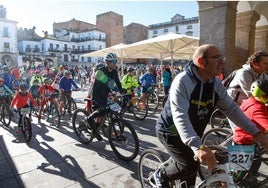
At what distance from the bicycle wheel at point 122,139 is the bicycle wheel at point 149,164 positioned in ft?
3.97

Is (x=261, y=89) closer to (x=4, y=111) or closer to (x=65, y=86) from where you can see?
(x=65, y=86)

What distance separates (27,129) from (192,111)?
4874mm

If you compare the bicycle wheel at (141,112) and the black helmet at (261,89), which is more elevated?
the black helmet at (261,89)

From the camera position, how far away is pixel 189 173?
223 cm

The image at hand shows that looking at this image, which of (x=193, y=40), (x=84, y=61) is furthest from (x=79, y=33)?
(x=193, y=40)

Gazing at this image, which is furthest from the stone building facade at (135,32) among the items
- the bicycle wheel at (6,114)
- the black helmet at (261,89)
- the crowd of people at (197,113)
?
the crowd of people at (197,113)

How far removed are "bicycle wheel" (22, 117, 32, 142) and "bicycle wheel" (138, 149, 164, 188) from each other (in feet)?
12.0

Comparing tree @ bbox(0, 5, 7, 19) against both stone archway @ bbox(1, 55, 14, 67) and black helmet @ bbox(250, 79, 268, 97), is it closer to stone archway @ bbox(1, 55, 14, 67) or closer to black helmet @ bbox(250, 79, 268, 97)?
stone archway @ bbox(1, 55, 14, 67)

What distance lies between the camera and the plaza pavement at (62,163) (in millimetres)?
3701

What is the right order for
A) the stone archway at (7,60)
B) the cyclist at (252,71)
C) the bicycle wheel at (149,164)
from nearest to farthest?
1. the bicycle wheel at (149,164)
2. the cyclist at (252,71)
3. the stone archway at (7,60)

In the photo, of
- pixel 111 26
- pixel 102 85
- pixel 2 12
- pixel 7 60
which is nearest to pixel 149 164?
pixel 102 85

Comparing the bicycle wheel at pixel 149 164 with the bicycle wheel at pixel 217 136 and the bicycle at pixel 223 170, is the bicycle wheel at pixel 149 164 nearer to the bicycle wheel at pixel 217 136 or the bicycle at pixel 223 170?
the bicycle at pixel 223 170

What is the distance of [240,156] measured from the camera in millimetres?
2342

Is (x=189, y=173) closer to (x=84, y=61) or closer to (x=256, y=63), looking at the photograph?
(x=256, y=63)
